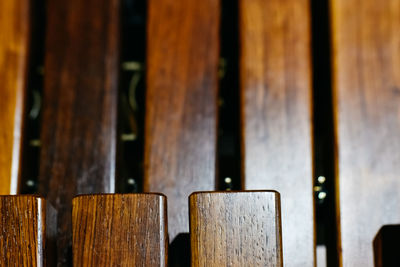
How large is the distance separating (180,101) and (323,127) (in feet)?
1.44

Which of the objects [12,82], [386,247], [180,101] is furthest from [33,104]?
[386,247]

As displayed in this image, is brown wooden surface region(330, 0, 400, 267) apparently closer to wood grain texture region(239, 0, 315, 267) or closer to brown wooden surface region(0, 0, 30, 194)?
wood grain texture region(239, 0, 315, 267)

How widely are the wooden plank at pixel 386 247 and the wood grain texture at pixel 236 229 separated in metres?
0.29

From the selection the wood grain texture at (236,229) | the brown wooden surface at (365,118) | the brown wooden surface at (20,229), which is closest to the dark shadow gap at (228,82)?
the brown wooden surface at (365,118)

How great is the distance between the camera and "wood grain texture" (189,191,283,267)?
0.87 m

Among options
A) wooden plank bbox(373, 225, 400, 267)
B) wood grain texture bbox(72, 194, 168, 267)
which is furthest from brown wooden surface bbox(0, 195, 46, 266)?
wooden plank bbox(373, 225, 400, 267)

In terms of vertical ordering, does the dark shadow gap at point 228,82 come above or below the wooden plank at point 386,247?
above

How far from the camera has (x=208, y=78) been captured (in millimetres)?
1150

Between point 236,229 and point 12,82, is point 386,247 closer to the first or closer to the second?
point 236,229

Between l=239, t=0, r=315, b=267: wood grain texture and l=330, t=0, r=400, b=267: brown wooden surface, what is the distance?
0.23ft

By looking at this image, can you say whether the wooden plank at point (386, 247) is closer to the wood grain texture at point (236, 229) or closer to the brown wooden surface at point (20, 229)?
the wood grain texture at point (236, 229)

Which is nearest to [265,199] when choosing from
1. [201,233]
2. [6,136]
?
[201,233]

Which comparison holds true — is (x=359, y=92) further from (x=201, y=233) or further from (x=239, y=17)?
(x=201, y=233)

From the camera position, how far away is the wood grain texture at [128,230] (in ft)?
2.85
